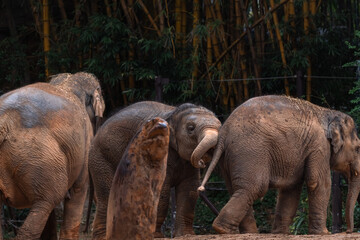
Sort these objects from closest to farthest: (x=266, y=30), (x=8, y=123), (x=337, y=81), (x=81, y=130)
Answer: (x=8, y=123) → (x=81, y=130) → (x=337, y=81) → (x=266, y=30)

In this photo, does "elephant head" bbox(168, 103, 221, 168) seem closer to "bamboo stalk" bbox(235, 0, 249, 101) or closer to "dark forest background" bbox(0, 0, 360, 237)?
"dark forest background" bbox(0, 0, 360, 237)

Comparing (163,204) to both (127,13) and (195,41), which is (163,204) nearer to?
(195,41)

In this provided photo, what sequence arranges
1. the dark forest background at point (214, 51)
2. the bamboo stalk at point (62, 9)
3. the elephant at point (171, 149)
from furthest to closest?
the bamboo stalk at point (62, 9) → the dark forest background at point (214, 51) → the elephant at point (171, 149)

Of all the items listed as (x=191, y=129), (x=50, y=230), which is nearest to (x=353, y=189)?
(x=191, y=129)

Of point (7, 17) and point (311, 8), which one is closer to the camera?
point (311, 8)

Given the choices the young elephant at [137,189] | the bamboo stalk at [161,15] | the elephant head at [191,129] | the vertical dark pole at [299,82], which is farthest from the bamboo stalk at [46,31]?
the young elephant at [137,189]

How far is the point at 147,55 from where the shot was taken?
Answer: 37.7 ft

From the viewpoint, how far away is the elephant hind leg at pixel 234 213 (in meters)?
6.54

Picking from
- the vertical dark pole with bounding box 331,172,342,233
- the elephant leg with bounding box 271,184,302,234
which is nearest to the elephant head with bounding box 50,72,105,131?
the elephant leg with bounding box 271,184,302,234

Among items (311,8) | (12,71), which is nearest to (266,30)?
(311,8)

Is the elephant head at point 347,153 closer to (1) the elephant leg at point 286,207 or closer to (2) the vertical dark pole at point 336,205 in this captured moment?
(1) the elephant leg at point 286,207

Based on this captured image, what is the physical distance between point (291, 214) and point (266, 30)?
15.4ft

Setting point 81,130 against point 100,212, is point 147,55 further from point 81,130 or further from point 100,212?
point 81,130

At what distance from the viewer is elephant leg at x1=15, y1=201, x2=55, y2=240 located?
5.66m
